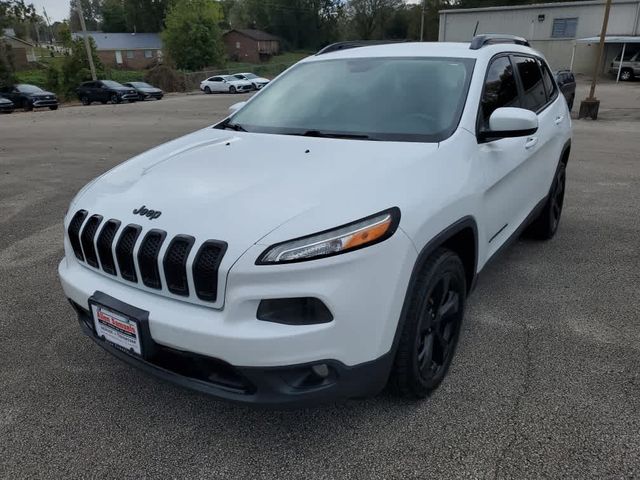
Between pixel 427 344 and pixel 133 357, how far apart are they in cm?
136

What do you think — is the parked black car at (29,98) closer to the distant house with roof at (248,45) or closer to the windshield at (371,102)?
the windshield at (371,102)

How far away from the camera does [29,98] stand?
27.0m

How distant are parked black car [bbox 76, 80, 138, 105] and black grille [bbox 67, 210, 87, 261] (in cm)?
3024

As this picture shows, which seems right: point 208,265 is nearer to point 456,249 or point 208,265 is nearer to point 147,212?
point 147,212

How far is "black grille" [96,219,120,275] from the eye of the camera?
86.4 inches

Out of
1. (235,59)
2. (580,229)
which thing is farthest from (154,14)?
(580,229)

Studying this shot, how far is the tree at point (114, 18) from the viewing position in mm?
93000

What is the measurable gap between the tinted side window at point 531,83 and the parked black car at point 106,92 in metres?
29.6

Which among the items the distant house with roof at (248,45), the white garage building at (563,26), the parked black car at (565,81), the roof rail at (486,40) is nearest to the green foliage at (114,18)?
the distant house with roof at (248,45)

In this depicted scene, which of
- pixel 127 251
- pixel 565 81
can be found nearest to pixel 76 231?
pixel 127 251

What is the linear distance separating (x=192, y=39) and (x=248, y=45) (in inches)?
916

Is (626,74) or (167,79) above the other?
(626,74)

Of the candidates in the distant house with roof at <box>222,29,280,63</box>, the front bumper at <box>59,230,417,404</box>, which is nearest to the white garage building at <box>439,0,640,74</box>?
the front bumper at <box>59,230,417,404</box>

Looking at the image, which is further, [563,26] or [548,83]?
[563,26]
